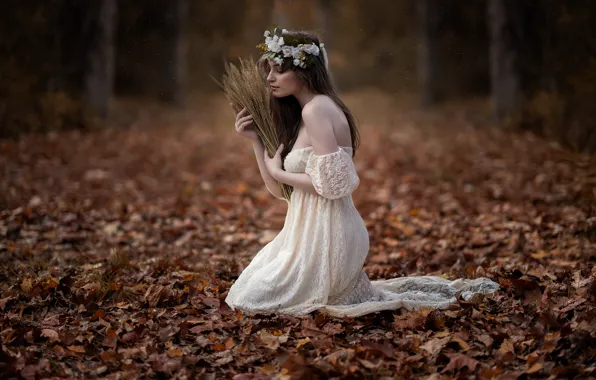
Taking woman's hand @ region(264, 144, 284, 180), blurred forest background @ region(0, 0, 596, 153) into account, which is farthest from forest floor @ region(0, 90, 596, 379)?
blurred forest background @ region(0, 0, 596, 153)

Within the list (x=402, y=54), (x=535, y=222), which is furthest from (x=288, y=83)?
(x=402, y=54)

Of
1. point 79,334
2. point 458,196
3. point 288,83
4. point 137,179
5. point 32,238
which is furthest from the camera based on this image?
point 137,179

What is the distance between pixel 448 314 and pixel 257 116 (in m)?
1.60

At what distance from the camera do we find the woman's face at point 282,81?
3936 millimetres

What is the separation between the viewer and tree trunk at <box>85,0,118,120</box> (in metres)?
14.4

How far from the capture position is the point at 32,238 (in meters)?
6.04

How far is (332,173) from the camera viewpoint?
12.4 feet

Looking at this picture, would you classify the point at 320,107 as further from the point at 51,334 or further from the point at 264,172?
the point at 51,334

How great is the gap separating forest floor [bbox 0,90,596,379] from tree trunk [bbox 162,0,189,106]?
936 centimetres

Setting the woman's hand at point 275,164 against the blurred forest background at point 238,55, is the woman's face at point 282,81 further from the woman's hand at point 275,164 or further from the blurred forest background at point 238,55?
the blurred forest background at point 238,55

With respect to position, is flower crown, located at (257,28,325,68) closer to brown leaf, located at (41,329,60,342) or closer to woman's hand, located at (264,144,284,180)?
woman's hand, located at (264,144,284,180)

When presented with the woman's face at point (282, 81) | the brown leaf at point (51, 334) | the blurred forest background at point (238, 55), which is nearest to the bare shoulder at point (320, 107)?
the woman's face at point (282, 81)

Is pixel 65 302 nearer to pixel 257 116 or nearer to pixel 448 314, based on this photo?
pixel 257 116

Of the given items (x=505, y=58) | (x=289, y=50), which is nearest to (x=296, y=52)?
(x=289, y=50)
